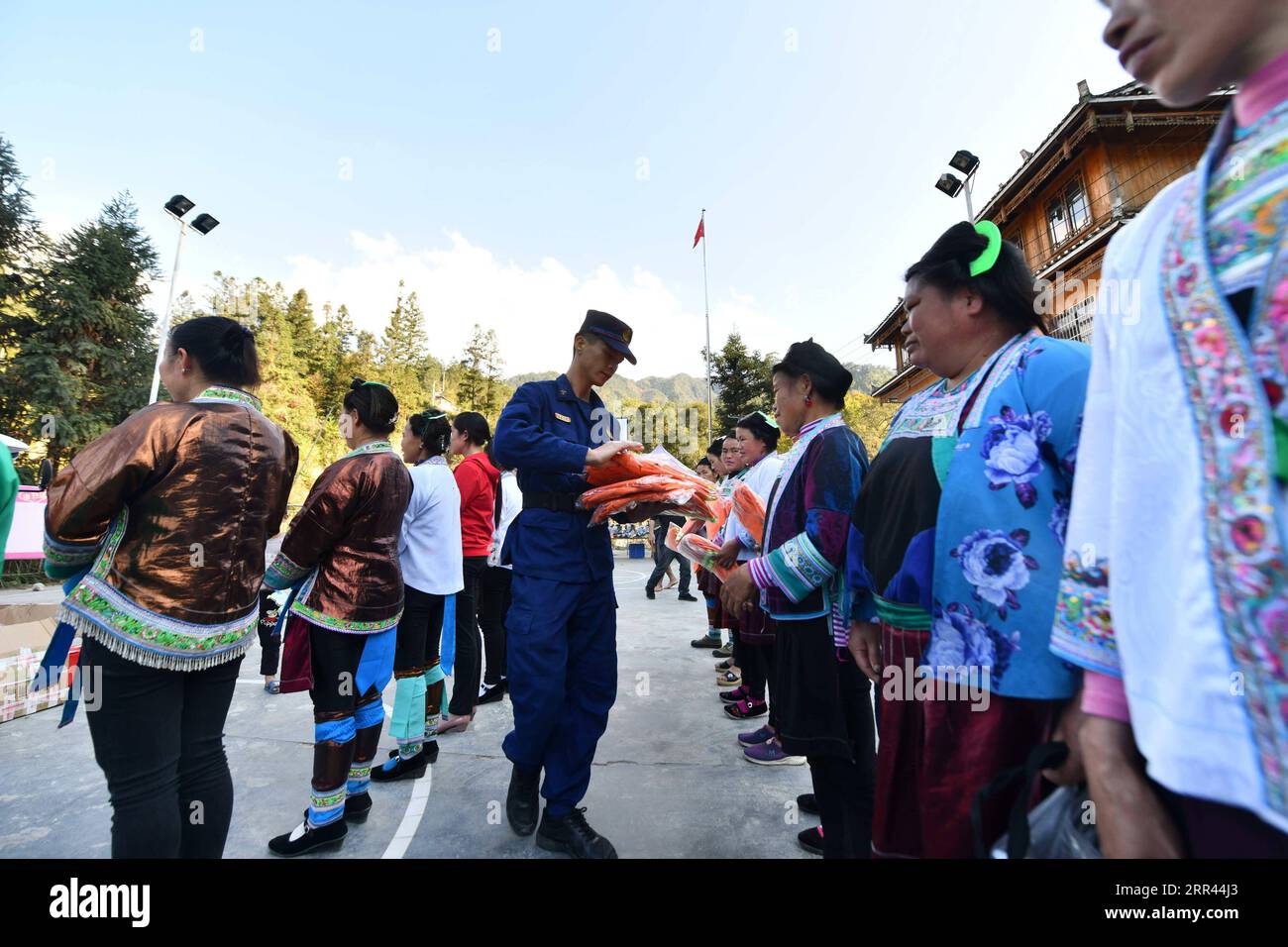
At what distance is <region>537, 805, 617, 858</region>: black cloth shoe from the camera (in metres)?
2.39

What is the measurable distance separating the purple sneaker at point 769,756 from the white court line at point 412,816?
1981 millimetres

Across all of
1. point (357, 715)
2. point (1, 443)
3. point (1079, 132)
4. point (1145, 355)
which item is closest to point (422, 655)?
point (357, 715)

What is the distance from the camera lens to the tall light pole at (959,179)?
10547 millimetres

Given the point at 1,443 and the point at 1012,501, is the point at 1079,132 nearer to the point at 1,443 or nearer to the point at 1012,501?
the point at 1012,501

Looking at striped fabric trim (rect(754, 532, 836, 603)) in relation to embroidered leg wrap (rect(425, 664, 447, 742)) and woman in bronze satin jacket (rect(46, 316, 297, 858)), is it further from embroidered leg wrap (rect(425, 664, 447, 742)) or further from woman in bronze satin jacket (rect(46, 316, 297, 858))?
embroidered leg wrap (rect(425, 664, 447, 742))

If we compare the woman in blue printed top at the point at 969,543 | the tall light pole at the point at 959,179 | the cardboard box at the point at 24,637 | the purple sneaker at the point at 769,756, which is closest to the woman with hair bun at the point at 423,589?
the purple sneaker at the point at 769,756

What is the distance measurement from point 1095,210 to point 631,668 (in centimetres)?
1753

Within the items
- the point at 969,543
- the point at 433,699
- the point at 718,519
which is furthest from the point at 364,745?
the point at 969,543

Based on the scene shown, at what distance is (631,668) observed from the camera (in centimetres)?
552

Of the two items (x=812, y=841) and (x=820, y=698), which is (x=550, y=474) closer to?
(x=820, y=698)

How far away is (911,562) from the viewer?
1.40 meters

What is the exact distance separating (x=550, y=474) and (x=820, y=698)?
1623 millimetres

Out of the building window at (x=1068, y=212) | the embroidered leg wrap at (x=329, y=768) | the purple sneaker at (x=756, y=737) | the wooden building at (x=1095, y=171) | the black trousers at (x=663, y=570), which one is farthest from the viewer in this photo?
the building window at (x=1068, y=212)

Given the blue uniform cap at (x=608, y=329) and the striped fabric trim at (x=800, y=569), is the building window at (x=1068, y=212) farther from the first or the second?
the striped fabric trim at (x=800, y=569)
